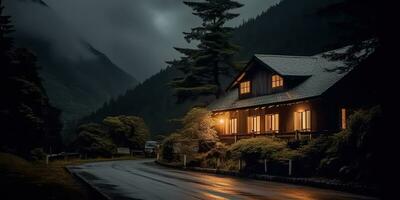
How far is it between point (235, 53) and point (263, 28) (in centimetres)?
12381

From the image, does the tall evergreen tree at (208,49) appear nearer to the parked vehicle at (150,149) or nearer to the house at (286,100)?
the house at (286,100)

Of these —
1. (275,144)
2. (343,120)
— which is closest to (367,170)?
(275,144)

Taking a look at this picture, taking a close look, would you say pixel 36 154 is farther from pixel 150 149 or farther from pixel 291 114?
pixel 150 149

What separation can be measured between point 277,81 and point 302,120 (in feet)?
15.5

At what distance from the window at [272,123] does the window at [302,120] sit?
2772mm

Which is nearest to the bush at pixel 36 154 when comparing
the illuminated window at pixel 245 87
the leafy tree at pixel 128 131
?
Answer: the illuminated window at pixel 245 87

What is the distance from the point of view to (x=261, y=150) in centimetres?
3120

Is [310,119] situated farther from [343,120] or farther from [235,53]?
[235,53]

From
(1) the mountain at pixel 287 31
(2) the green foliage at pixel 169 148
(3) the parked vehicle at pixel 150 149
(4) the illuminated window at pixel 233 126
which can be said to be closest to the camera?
(4) the illuminated window at pixel 233 126

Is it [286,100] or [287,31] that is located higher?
[287,31]

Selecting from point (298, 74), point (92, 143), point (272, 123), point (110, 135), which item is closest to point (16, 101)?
point (272, 123)

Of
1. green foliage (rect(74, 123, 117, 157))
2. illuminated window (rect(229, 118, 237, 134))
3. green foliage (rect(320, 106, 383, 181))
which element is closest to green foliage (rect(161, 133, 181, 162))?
illuminated window (rect(229, 118, 237, 134))

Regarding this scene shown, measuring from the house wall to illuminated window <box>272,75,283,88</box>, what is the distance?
1768 mm

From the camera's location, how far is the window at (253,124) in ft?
138
